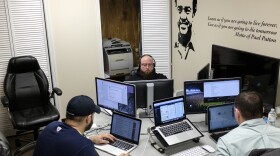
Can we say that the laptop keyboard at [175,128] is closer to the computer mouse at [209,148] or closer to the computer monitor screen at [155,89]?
the computer mouse at [209,148]

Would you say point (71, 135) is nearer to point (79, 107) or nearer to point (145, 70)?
point (79, 107)

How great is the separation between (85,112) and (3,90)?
2339 millimetres

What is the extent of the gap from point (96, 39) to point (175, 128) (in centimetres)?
230

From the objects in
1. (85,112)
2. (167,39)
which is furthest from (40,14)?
(85,112)

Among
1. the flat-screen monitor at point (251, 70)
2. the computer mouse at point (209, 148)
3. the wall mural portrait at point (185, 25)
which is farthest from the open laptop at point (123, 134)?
the wall mural portrait at point (185, 25)

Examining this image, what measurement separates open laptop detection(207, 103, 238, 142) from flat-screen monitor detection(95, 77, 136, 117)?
0.70 meters

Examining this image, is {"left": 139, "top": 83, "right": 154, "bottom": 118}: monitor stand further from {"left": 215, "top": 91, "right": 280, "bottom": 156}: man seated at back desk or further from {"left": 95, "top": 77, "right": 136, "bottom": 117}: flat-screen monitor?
{"left": 215, "top": 91, "right": 280, "bottom": 156}: man seated at back desk

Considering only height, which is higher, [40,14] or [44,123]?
[40,14]

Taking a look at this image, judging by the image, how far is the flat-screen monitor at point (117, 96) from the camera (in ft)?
9.59

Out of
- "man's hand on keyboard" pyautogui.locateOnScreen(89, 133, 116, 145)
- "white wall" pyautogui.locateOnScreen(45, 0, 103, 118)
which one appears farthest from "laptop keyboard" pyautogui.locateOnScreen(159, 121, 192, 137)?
"white wall" pyautogui.locateOnScreen(45, 0, 103, 118)

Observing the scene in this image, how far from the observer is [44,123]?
12.5 feet

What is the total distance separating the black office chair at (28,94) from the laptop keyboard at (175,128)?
1.71m

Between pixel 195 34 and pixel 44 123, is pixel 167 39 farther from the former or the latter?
pixel 44 123

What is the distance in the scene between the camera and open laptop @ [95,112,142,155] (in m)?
2.61
